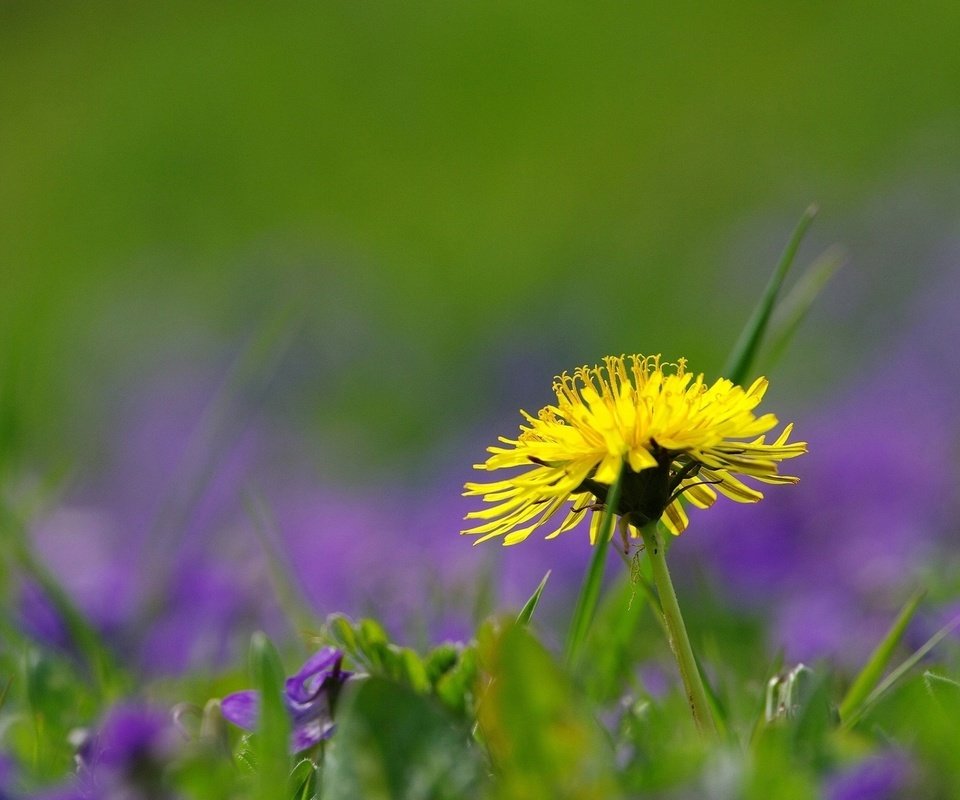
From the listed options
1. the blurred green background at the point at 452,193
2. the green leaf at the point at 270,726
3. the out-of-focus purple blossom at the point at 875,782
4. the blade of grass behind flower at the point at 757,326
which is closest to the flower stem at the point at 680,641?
the out-of-focus purple blossom at the point at 875,782

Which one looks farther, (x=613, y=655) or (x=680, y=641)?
(x=613, y=655)

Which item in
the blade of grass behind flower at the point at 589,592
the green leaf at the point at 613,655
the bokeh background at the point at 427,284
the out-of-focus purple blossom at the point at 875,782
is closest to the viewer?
the out-of-focus purple blossom at the point at 875,782

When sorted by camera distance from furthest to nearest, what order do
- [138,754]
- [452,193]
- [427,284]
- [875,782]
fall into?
1. [452,193]
2. [427,284]
3. [138,754]
4. [875,782]

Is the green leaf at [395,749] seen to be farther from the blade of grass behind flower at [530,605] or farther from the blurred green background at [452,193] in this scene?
the blurred green background at [452,193]

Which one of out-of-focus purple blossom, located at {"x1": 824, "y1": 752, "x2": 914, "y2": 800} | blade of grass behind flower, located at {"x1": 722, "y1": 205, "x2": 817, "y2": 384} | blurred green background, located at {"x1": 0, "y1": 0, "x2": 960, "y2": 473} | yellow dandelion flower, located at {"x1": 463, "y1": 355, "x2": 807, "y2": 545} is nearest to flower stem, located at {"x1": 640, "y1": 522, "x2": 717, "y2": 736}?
yellow dandelion flower, located at {"x1": 463, "y1": 355, "x2": 807, "y2": 545}

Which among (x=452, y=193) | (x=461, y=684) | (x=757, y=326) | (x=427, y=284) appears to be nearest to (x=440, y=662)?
(x=461, y=684)

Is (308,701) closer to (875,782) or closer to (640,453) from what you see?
(640,453)

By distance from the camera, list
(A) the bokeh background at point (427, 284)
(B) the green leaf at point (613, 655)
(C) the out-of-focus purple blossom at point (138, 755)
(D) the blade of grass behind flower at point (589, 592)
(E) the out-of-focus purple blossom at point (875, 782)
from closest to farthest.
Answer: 1. (E) the out-of-focus purple blossom at point (875, 782)
2. (C) the out-of-focus purple blossom at point (138, 755)
3. (D) the blade of grass behind flower at point (589, 592)
4. (B) the green leaf at point (613, 655)
5. (A) the bokeh background at point (427, 284)

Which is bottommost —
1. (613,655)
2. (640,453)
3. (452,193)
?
(452,193)

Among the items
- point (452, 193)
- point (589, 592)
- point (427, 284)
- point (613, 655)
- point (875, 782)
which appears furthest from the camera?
point (452, 193)
